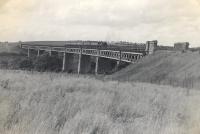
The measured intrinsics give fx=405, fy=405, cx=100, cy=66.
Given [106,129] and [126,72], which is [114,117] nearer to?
[106,129]

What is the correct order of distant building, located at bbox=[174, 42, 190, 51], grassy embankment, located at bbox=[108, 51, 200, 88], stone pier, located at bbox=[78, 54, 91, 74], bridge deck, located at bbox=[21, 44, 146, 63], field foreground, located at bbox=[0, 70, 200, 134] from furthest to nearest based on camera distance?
stone pier, located at bbox=[78, 54, 91, 74] < bridge deck, located at bbox=[21, 44, 146, 63] < distant building, located at bbox=[174, 42, 190, 51] < grassy embankment, located at bbox=[108, 51, 200, 88] < field foreground, located at bbox=[0, 70, 200, 134]

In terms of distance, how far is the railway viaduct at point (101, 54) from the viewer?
72144 mm

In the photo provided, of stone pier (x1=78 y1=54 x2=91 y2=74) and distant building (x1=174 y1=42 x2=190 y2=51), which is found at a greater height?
distant building (x1=174 y1=42 x2=190 y2=51)

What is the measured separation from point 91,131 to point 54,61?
103 m

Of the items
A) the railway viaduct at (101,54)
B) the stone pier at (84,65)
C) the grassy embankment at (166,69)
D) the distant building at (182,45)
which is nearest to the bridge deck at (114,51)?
the railway viaduct at (101,54)

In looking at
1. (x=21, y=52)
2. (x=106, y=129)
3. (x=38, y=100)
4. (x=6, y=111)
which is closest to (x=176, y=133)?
(x=106, y=129)

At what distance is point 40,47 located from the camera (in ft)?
423

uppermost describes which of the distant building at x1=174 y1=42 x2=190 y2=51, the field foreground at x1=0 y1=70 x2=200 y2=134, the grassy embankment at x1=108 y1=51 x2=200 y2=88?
the distant building at x1=174 y1=42 x2=190 y2=51

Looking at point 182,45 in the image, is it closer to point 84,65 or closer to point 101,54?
point 101,54

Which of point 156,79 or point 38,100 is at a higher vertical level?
point 38,100

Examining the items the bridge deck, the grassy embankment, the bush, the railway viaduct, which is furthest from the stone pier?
the grassy embankment

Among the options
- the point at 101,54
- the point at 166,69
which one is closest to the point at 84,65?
the point at 101,54

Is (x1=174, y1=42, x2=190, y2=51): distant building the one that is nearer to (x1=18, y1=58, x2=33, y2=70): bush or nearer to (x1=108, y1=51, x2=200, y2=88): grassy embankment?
(x1=108, y1=51, x2=200, y2=88): grassy embankment

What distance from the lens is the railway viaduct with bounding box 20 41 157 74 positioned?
237ft
